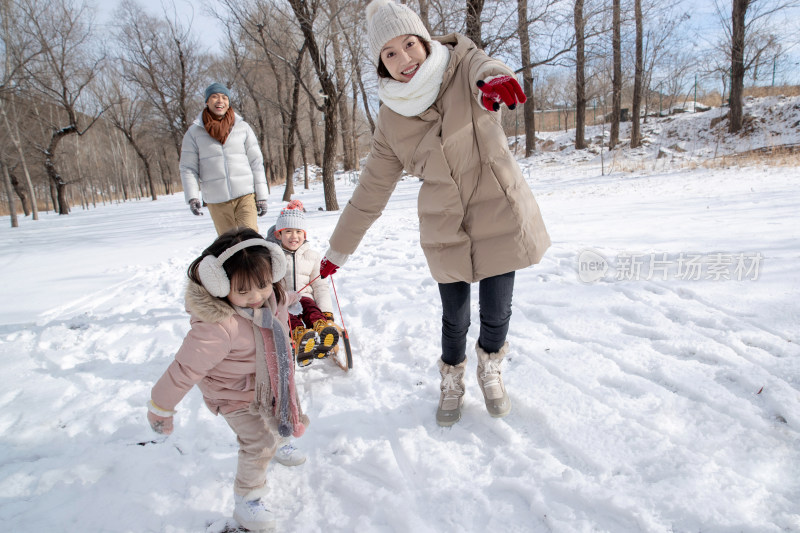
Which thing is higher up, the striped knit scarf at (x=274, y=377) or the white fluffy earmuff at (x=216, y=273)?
the white fluffy earmuff at (x=216, y=273)

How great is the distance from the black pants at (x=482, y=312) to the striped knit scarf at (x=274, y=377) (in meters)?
0.77

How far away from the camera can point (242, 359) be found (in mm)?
1653

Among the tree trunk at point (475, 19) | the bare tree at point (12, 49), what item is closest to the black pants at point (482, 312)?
the tree trunk at point (475, 19)

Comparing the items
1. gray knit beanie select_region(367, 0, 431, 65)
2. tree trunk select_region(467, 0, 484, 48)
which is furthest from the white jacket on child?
tree trunk select_region(467, 0, 484, 48)

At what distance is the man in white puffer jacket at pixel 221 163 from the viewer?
3559mm

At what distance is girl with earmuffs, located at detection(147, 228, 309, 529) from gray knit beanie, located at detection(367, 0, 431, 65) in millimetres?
933

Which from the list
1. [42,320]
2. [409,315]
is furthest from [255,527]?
[42,320]

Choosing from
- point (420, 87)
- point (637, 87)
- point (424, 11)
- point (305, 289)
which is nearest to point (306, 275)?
point (305, 289)

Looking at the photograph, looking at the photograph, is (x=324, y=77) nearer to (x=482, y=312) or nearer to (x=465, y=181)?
(x=465, y=181)

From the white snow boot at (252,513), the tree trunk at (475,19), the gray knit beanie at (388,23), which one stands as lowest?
the white snow boot at (252,513)

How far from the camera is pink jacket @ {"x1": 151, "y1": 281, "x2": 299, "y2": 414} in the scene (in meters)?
Result: 1.49

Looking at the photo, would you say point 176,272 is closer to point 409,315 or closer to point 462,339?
point 409,315

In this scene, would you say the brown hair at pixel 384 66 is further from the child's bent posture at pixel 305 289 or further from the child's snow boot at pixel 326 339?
the child's snow boot at pixel 326 339

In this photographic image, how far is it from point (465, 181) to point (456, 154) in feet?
0.40
